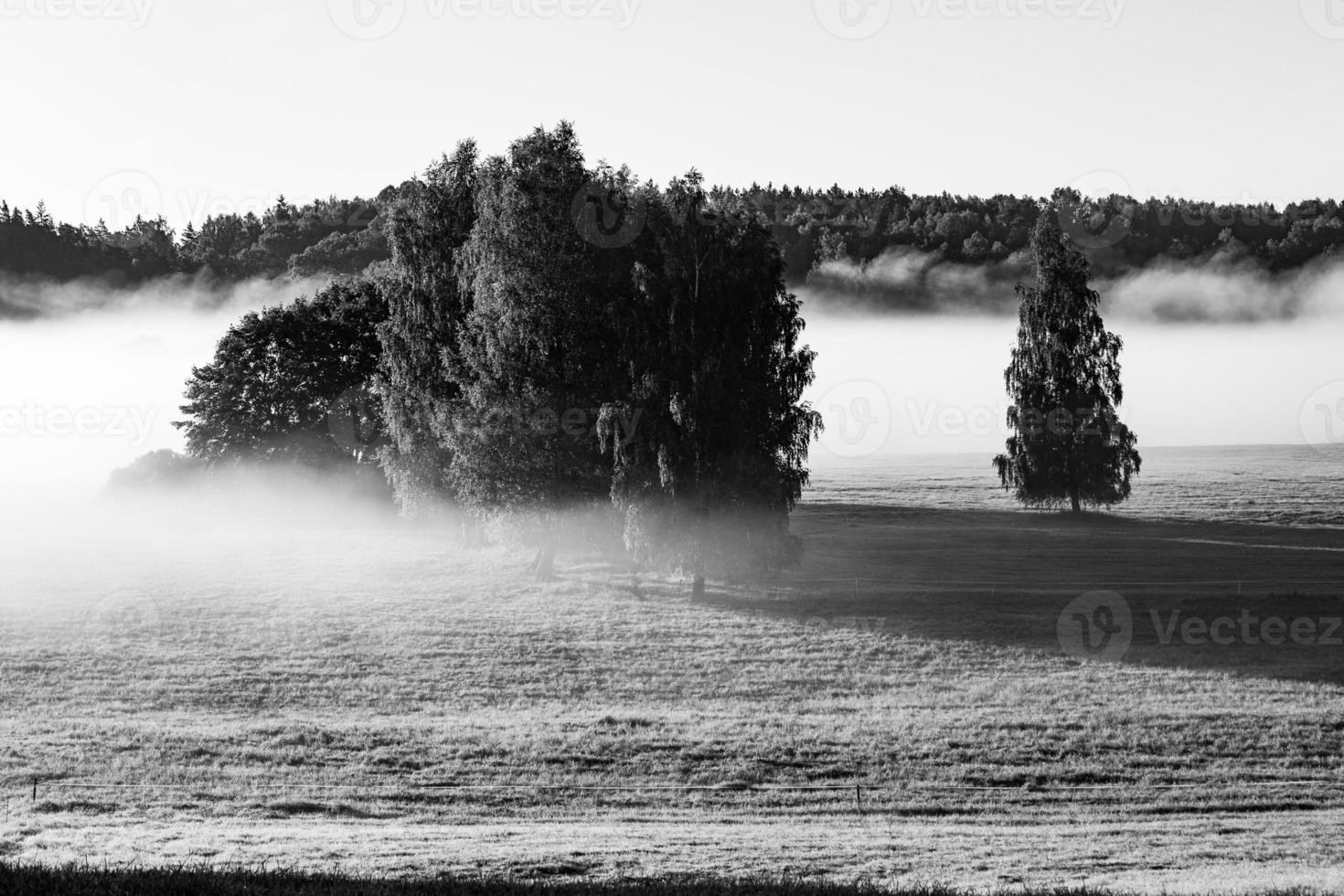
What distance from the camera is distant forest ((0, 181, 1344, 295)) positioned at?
16100 cm

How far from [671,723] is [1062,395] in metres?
53.8

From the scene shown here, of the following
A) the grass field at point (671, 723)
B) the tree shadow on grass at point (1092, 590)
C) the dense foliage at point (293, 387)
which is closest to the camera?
the grass field at point (671, 723)

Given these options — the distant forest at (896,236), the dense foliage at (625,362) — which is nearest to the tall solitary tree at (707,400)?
the dense foliage at (625,362)

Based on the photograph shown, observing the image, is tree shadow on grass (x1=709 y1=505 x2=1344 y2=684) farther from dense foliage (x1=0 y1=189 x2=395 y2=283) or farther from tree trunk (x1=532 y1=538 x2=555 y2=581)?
dense foliage (x1=0 y1=189 x2=395 y2=283)

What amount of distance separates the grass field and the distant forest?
102709 mm

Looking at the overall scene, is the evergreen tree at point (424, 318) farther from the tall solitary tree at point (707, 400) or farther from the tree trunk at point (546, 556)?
the tall solitary tree at point (707, 400)

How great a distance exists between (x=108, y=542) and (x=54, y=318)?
114498mm

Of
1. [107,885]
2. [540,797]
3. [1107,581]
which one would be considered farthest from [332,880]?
[1107,581]

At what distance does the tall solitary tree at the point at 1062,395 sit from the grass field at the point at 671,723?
18.0 meters

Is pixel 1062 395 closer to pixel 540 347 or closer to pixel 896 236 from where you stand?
pixel 540 347

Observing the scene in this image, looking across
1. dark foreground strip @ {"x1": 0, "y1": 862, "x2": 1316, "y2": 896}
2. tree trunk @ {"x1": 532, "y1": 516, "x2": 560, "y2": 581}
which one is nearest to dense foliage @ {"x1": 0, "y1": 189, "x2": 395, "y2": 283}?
tree trunk @ {"x1": 532, "y1": 516, "x2": 560, "y2": 581}

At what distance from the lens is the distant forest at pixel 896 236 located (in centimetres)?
16100

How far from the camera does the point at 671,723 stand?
3497 centimetres

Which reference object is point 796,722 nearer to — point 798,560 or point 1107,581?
point 798,560
